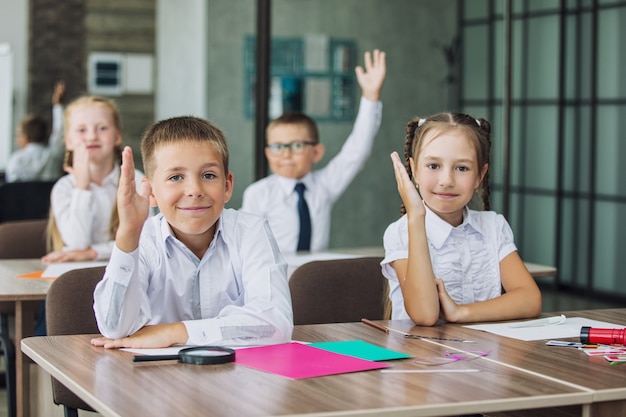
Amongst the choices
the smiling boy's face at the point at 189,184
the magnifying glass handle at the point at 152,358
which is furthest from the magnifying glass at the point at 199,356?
the smiling boy's face at the point at 189,184

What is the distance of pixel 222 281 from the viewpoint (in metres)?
2.33

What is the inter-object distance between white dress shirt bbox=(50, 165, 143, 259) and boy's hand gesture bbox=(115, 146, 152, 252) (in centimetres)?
177

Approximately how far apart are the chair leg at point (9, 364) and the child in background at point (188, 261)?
144cm

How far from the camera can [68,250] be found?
3.75 meters

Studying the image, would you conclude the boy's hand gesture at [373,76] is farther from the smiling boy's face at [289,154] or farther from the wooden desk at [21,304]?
the wooden desk at [21,304]

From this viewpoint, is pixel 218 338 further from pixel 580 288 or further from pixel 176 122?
pixel 580 288

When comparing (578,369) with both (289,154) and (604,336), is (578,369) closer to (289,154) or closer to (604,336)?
(604,336)

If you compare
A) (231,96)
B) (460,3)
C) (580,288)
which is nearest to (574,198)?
(580,288)

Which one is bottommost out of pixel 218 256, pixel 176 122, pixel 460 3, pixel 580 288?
pixel 580 288

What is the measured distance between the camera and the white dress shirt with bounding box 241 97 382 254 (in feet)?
14.6

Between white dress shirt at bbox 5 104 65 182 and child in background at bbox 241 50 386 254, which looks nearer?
child in background at bbox 241 50 386 254

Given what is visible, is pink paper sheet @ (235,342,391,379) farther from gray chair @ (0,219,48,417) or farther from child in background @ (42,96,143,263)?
gray chair @ (0,219,48,417)

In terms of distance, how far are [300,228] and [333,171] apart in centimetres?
33

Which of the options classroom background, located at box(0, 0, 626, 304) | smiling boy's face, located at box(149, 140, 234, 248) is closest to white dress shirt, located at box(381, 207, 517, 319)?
smiling boy's face, located at box(149, 140, 234, 248)
